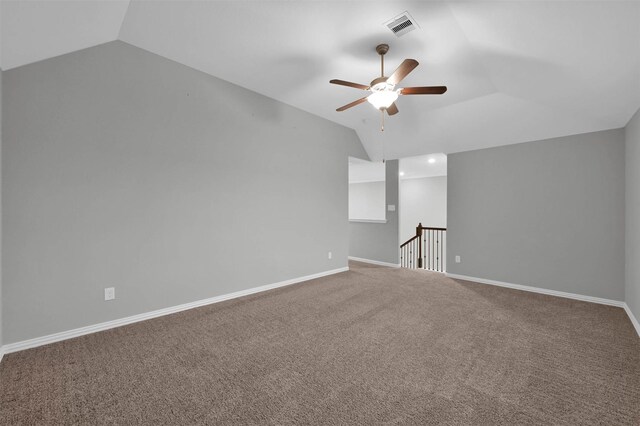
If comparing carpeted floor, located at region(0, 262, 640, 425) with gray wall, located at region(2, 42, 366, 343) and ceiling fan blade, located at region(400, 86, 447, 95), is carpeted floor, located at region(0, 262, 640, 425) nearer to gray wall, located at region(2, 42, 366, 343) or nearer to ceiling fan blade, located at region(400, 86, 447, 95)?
gray wall, located at region(2, 42, 366, 343)

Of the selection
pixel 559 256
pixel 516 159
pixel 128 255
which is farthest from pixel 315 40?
pixel 559 256

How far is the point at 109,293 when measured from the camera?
2.77 metres

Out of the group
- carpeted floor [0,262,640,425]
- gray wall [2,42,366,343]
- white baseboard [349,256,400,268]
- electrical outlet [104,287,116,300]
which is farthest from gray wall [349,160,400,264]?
electrical outlet [104,287,116,300]

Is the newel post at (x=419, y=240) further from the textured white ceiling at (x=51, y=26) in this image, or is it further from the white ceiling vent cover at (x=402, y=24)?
the textured white ceiling at (x=51, y=26)

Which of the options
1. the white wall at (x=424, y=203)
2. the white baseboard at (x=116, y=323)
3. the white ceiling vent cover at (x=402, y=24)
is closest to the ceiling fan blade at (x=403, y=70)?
the white ceiling vent cover at (x=402, y=24)

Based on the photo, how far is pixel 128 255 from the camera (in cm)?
288

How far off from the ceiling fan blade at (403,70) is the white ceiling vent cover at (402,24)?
0.45 metres

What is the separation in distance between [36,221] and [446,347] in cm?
373

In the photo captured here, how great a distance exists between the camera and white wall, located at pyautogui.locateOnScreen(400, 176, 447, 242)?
843cm

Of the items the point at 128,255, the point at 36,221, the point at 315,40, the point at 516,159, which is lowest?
the point at 128,255

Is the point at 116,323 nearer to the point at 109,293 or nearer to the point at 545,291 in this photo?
the point at 109,293

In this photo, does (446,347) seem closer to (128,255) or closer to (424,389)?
(424,389)

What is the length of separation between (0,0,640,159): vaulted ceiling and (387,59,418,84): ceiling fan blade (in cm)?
46

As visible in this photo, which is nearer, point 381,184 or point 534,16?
point 534,16
